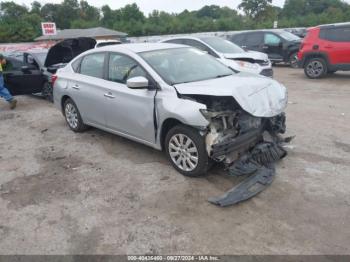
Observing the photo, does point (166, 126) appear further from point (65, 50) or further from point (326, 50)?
point (326, 50)

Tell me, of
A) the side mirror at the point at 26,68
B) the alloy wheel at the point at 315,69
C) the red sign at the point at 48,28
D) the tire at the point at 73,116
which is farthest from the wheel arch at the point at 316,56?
the red sign at the point at 48,28

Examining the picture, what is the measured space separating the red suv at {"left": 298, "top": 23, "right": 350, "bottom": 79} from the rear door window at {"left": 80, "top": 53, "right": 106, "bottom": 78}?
808 cm

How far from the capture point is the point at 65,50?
30.2 ft

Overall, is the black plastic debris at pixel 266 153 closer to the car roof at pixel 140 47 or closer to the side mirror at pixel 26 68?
the car roof at pixel 140 47

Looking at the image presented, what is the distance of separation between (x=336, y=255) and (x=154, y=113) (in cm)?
267

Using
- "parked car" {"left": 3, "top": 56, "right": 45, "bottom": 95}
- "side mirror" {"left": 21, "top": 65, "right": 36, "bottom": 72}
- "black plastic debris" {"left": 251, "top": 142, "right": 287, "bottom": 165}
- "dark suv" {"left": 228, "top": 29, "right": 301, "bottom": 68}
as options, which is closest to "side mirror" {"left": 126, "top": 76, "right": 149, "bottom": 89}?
"black plastic debris" {"left": 251, "top": 142, "right": 287, "bottom": 165}

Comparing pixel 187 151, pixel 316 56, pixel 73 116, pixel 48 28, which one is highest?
pixel 48 28

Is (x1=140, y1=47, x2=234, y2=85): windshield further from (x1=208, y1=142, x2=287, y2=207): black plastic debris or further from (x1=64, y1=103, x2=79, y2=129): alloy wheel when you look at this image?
(x1=64, y1=103, x2=79, y2=129): alloy wheel

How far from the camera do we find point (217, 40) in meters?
10.3

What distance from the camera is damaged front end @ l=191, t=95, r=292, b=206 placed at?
404 cm

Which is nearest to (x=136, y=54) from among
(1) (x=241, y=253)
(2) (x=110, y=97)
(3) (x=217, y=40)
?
(2) (x=110, y=97)

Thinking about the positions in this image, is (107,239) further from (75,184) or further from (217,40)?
(217,40)

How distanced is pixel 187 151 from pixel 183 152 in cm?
7

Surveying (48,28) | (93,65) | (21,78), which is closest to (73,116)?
(93,65)
